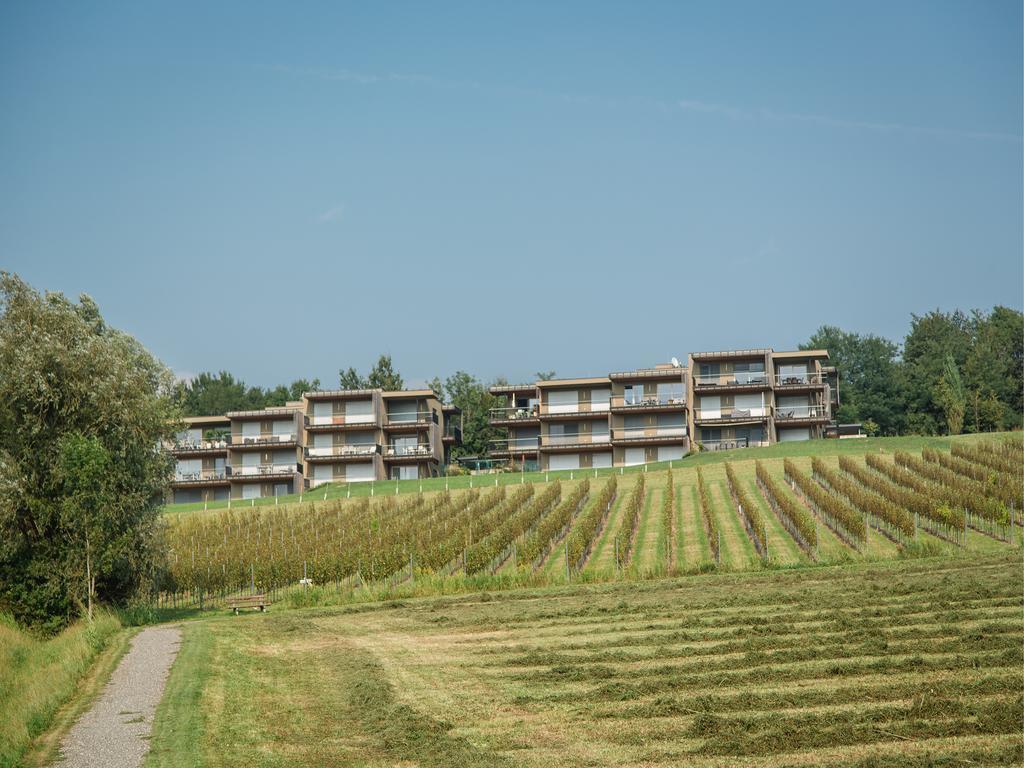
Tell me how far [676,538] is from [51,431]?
24544 mm

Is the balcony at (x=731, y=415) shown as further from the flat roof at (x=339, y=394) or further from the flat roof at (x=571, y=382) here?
the flat roof at (x=339, y=394)

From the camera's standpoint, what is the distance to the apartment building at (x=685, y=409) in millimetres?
85875

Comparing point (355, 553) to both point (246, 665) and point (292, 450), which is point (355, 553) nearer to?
point (246, 665)

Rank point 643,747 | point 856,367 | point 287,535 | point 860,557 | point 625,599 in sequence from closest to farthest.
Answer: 1. point 643,747
2. point 625,599
3. point 860,557
4. point 287,535
5. point 856,367

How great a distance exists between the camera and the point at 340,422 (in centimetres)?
9056

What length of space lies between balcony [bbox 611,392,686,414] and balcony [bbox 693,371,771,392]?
2.28m

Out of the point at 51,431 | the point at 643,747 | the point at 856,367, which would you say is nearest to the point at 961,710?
the point at 643,747

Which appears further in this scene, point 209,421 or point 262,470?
point 209,421

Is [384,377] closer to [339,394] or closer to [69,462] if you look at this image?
[339,394]

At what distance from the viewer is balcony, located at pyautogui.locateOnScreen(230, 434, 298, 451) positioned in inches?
3499

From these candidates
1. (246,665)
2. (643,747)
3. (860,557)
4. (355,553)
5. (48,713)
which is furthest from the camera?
(355,553)

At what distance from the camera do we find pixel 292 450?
295 ft

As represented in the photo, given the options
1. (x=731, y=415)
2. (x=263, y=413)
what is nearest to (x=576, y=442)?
(x=731, y=415)

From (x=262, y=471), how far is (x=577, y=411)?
83.2 ft
